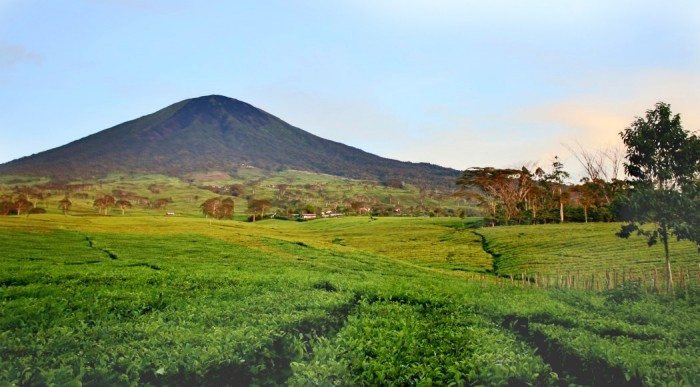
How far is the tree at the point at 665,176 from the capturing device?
102ft

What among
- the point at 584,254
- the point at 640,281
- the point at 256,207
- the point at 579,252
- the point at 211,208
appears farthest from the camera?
the point at 256,207

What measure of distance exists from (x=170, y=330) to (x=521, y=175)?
339 feet

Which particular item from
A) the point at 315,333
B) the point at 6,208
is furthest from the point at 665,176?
the point at 6,208

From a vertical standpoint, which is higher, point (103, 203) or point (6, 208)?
point (103, 203)

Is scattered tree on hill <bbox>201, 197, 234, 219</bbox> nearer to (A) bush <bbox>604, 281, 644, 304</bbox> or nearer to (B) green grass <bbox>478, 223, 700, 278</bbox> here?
(B) green grass <bbox>478, 223, 700, 278</bbox>

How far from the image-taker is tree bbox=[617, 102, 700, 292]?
102ft

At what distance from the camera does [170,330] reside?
1517 centimetres

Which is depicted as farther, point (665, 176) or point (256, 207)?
point (256, 207)

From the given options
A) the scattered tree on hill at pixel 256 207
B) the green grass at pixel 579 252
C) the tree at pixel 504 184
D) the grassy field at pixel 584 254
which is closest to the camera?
the grassy field at pixel 584 254

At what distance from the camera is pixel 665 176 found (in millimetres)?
32094

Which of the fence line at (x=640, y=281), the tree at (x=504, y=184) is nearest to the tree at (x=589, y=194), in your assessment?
the tree at (x=504, y=184)

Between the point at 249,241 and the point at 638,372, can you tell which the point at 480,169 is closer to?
the point at 249,241

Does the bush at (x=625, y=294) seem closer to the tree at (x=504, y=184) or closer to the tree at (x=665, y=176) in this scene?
the tree at (x=665, y=176)

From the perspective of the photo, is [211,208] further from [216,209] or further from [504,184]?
[504,184]
